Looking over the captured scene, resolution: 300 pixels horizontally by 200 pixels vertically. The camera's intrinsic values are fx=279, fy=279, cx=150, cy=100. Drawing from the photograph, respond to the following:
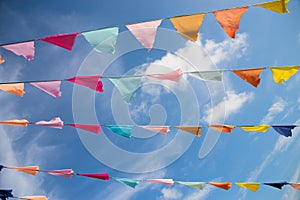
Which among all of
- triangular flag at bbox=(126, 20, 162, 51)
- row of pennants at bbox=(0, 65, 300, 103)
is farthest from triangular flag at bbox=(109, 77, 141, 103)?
triangular flag at bbox=(126, 20, 162, 51)

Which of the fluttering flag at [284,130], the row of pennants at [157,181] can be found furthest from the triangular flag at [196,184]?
the fluttering flag at [284,130]

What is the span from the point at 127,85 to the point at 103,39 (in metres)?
0.99

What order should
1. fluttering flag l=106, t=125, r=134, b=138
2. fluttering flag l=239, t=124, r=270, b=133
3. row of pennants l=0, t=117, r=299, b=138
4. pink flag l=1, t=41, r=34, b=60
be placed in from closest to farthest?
pink flag l=1, t=41, r=34, b=60, row of pennants l=0, t=117, r=299, b=138, fluttering flag l=106, t=125, r=134, b=138, fluttering flag l=239, t=124, r=270, b=133

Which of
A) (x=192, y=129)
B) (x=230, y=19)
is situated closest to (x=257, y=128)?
(x=192, y=129)

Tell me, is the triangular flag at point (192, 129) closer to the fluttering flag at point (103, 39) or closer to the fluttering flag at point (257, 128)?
the fluttering flag at point (257, 128)

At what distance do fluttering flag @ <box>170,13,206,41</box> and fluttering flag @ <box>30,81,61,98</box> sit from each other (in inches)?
96.4

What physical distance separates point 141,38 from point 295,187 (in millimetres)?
4913

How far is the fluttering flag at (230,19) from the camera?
4.75 m

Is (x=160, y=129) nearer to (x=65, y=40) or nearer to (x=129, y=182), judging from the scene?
(x=129, y=182)

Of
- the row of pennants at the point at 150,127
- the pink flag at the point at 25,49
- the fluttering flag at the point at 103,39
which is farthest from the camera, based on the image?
the row of pennants at the point at 150,127

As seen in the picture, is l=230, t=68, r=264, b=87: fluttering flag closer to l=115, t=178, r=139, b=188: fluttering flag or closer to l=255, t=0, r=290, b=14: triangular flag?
l=255, t=0, r=290, b=14: triangular flag

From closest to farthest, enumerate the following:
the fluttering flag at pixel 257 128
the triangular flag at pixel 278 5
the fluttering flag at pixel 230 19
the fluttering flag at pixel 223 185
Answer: the triangular flag at pixel 278 5, the fluttering flag at pixel 230 19, the fluttering flag at pixel 257 128, the fluttering flag at pixel 223 185

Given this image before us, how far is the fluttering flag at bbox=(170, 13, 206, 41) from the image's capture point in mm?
4750

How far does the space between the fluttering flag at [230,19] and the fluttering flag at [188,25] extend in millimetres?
375
